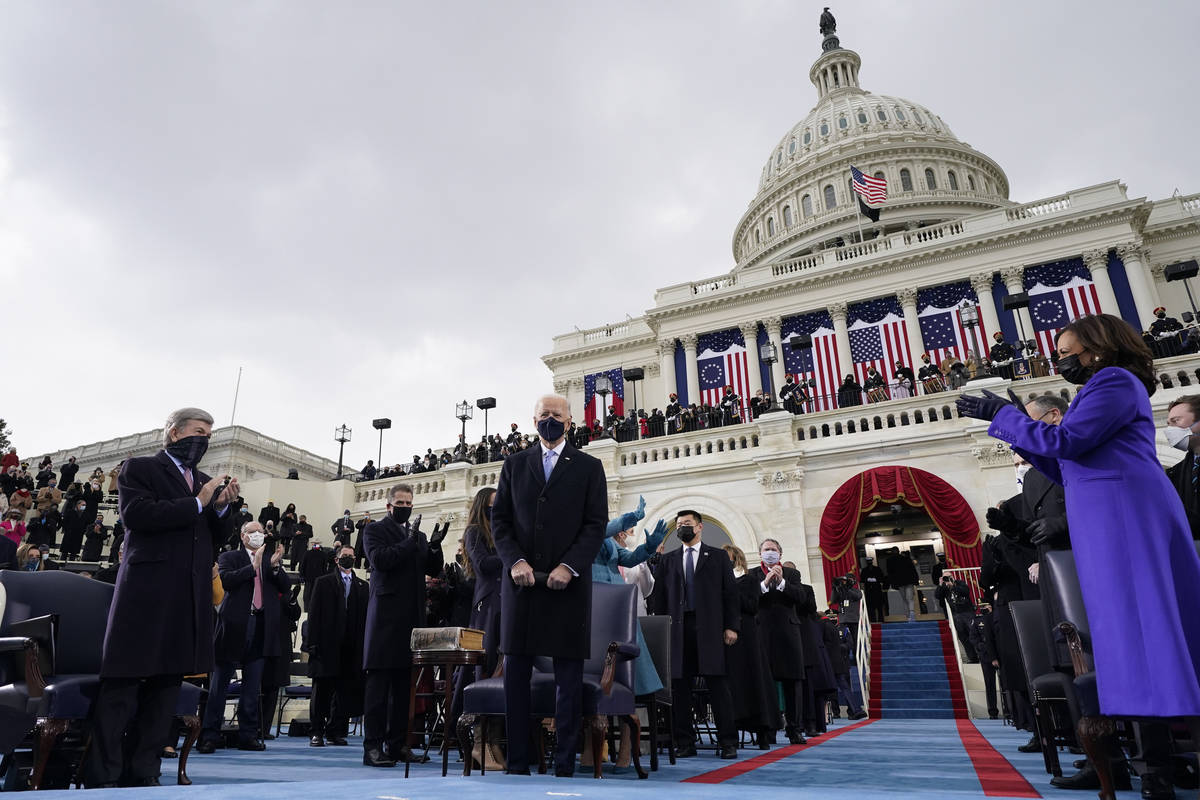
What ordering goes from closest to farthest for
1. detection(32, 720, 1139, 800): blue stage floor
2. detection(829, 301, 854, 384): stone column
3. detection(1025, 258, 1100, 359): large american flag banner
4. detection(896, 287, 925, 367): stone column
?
1. detection(32, 720, 1139, 800): blue stage floor
2. detection(1025, 258, 1100, 359): large american flag banner
3. detection(896, 287, 925, 367): stone column
4. detection(829, 301, 854, 384): stone column

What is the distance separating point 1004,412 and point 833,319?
92.4 ft

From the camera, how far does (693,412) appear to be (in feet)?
74.6

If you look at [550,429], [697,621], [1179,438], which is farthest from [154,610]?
[1179,438]

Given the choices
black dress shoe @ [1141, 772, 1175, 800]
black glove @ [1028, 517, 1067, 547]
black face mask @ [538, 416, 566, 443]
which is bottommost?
black dress shoe @ [1141, 772, 1175, 800]

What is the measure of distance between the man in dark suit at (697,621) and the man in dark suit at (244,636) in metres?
3.89

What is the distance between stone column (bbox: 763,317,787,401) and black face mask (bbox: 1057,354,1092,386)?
2613cm

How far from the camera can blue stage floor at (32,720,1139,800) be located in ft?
8.11

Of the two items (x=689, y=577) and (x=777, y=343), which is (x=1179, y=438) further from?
(x=777, y=343)

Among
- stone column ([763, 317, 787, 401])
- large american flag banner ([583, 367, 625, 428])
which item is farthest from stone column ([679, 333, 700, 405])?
large american flag banner ([583, 367, 625, 428])

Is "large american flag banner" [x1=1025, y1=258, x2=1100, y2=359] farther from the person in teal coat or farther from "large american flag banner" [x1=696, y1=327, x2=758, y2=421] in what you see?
the person in teal coat

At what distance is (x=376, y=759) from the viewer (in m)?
5.01

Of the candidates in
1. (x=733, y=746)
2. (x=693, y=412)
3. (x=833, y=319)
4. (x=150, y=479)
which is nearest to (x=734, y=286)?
(x=833, y=319)

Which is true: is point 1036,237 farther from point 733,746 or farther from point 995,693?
point 733,746

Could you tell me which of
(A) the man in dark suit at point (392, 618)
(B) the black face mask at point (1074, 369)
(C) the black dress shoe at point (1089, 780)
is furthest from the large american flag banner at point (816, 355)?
(B) the black face mask at point (1074, 369)
